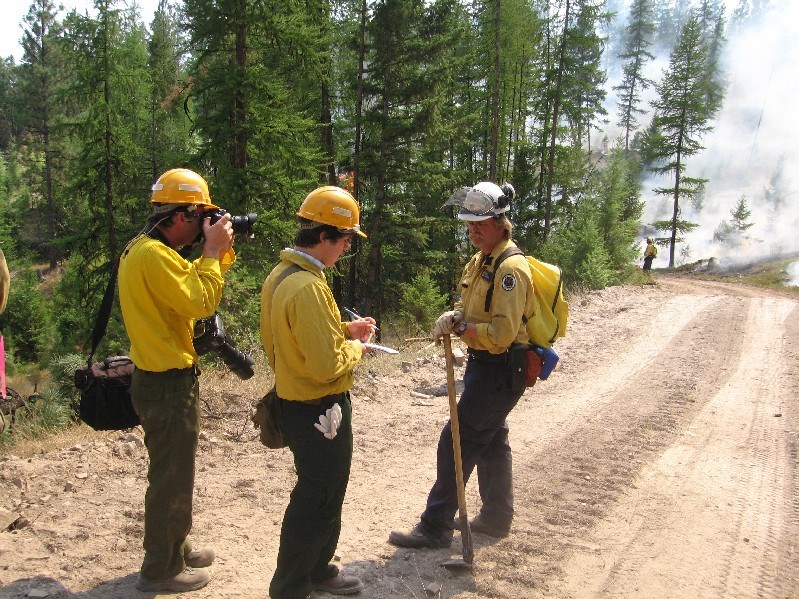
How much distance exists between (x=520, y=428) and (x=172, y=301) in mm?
4261

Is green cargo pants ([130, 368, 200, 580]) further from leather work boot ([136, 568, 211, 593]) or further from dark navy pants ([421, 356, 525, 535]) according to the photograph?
dark navy pants ([421, 356, 525, 535])

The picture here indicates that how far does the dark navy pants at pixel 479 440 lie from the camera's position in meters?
3.78

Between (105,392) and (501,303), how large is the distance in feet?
7.59

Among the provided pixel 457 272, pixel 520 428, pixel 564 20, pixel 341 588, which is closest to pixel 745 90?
pixel 564 20

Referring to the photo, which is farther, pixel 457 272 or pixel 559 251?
pixel 457 272

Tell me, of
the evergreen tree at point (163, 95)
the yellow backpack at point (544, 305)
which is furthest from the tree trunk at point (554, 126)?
the yellow backpack at point (544, 305)

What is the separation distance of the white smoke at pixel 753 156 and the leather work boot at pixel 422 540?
37.4 meters

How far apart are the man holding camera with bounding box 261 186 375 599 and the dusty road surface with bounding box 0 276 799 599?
2.09 feet

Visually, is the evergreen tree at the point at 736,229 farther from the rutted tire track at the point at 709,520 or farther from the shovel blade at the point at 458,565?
the shovel blade at the point at 458,565

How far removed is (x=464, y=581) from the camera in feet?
11.6

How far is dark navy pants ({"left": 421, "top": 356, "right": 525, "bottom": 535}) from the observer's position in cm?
378

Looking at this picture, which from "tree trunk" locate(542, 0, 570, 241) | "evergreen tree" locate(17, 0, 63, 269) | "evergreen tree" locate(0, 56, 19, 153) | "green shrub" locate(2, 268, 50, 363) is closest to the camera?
"green shrub" locate(2, 268, 50, 363)

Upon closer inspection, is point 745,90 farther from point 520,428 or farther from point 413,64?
point 520,428

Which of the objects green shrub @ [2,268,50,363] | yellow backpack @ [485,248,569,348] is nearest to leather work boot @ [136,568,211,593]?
yellow backpack @ [485,248,569,348]
